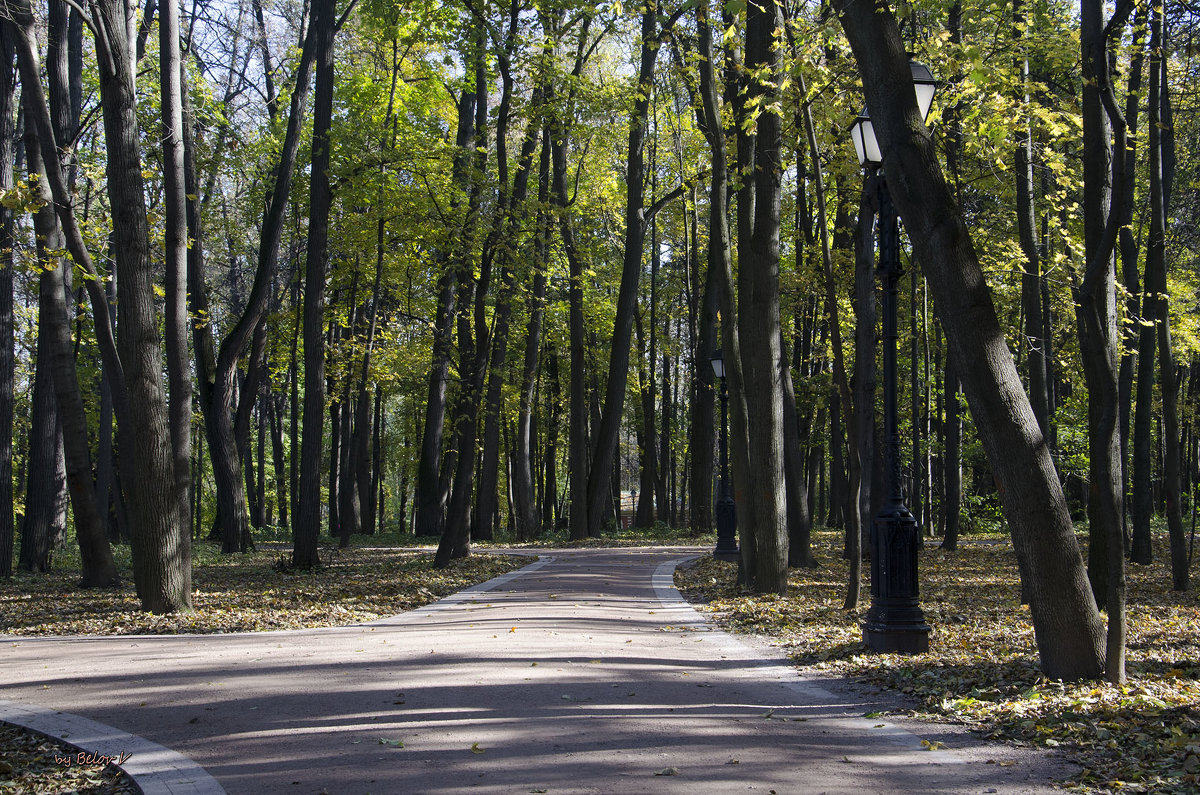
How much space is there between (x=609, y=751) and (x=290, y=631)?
6.34 meters

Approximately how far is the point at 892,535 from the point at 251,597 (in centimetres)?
886

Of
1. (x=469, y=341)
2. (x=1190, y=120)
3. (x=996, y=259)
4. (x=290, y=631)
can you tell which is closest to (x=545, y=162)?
(x=469, y=341)

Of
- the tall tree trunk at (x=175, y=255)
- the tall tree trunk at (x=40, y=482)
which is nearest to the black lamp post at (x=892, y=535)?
the tall tree trunk at (x=175, y=255)

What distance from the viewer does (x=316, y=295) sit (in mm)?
17250

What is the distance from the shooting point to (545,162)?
21.9 metres

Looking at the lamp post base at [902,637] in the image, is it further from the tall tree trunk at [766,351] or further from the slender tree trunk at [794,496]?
the slender tree trunk at [794,496]

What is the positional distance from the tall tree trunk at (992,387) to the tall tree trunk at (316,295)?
12.0 metres

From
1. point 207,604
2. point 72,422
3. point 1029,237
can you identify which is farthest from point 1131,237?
point 72,422

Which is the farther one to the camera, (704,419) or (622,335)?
(704,419)

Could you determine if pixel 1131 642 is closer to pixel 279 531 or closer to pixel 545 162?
pixel 545 162

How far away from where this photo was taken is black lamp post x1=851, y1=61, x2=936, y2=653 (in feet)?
28.1

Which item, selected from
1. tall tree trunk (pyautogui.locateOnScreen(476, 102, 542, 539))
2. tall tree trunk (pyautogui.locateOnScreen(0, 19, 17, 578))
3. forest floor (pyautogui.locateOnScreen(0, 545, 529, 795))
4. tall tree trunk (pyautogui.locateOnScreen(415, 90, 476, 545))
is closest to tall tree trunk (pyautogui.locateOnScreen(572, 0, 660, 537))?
tall tree trunk (pyautogui.locateOnScreen(476, 102, 542, 539))

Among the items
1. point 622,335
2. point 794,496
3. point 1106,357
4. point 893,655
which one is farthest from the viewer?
point 622,335
